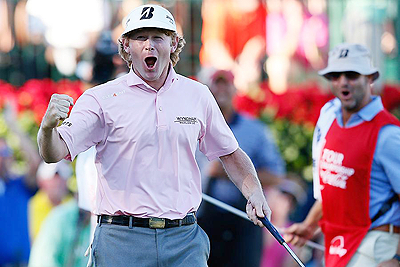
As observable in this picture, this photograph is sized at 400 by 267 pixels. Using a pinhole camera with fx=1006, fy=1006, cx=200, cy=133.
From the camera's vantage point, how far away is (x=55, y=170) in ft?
32.6

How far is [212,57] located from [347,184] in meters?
8.40

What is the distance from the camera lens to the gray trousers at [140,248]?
16.5 feet

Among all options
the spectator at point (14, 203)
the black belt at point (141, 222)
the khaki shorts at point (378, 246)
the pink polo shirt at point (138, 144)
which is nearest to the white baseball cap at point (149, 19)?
the pink polo shirt at point (138, 144)

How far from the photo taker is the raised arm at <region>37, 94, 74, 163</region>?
15.2 feet

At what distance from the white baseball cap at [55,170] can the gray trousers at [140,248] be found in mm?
4815

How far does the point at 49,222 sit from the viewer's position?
8.98 meters

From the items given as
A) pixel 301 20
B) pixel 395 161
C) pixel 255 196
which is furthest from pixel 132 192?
pixel 301 20

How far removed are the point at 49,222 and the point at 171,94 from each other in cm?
407

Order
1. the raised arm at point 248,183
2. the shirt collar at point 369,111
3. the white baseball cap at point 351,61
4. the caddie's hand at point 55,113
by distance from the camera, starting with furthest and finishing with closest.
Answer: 1. the white baseball cap at point 351,61
2. the shirt collar at point 369,111
3. the raised arm at point 248,183
4. the caddie's hand at point 55,113

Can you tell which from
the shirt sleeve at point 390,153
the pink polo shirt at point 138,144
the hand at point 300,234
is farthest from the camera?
the hand at point 300,234

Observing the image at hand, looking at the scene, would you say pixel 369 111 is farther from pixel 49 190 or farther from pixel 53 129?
pixel 49 190

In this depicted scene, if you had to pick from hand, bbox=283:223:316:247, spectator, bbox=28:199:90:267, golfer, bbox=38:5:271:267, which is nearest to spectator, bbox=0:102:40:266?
spectator, bbox=28:199:90:267

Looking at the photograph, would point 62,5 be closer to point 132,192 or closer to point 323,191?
point 323,191

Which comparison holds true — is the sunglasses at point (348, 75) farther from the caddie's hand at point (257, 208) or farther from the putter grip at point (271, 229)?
the putter grip at point (271, 229)
